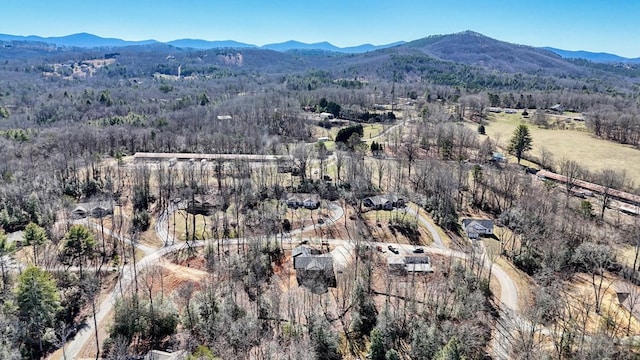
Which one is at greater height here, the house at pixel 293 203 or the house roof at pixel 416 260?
the house at pixel 293 203

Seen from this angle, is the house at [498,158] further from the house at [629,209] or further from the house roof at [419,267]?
the house roof at [419,267]

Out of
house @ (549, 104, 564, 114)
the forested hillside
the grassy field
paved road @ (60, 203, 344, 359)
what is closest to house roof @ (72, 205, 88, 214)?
the forested hillside

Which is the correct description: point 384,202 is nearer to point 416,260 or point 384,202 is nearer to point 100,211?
point 416,260

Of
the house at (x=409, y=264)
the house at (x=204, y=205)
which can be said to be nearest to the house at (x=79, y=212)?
the house at (x=204, y=205)

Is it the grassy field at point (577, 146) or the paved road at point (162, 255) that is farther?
the grassy field at point (577, 146)

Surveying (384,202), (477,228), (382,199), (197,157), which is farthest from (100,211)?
(477,228)

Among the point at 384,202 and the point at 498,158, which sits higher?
the point at 498,158
